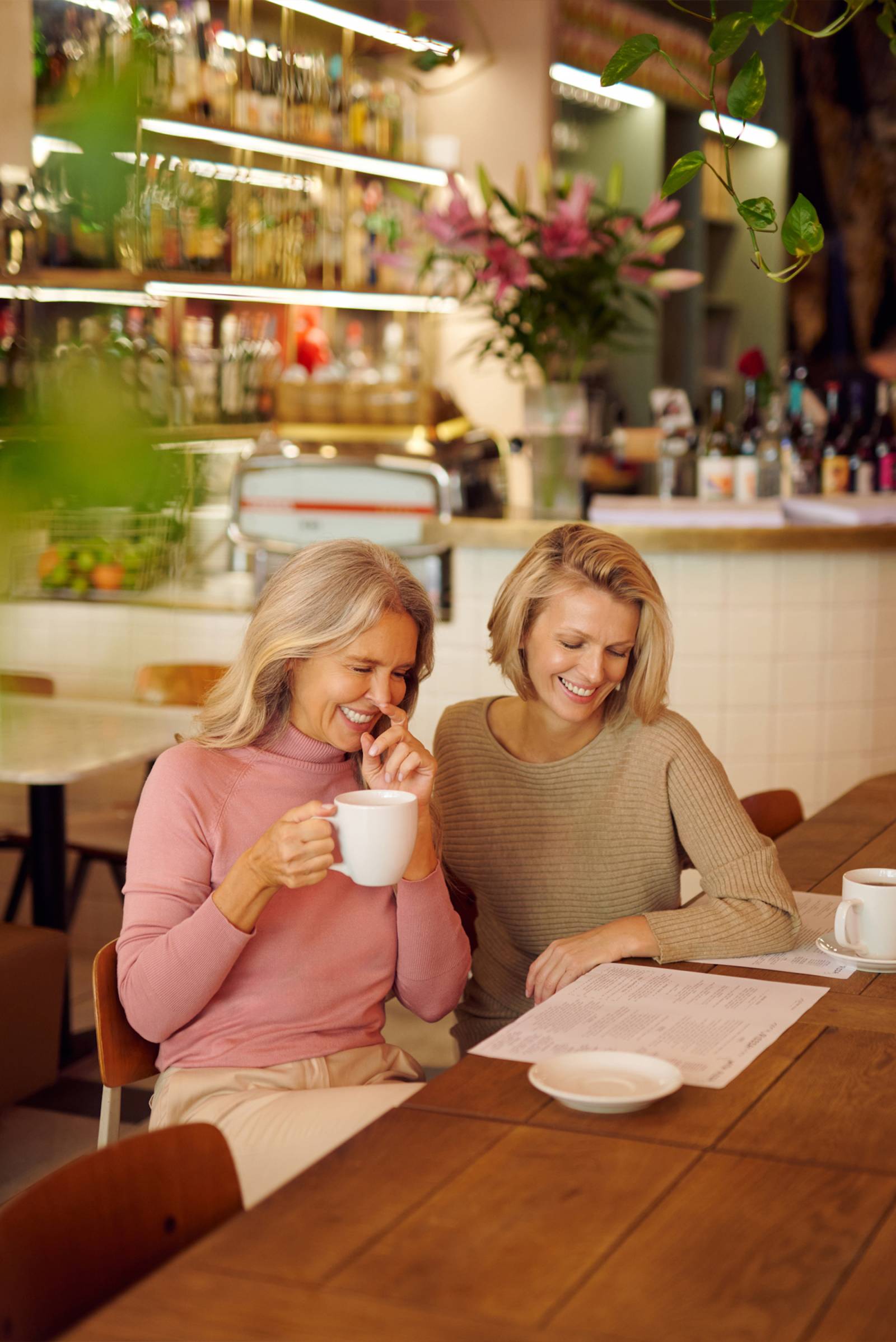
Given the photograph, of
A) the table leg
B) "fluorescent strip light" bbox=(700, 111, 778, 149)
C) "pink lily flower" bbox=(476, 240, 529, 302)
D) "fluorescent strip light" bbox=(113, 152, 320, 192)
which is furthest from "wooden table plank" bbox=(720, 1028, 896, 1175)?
"fluorescent strip light" bbox=(700, 111, 778, 149)

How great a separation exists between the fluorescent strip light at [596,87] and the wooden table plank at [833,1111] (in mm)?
5487

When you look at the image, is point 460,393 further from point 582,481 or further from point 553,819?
point 553,819

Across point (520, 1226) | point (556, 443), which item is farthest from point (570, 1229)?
point (556, 443)

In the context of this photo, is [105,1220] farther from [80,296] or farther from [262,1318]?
[80,296]

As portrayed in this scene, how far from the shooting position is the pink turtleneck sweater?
1.56m

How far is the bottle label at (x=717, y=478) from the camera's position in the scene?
413 cm

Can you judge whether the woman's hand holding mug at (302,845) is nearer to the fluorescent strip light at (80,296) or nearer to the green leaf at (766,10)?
the green leaf at (766,10)

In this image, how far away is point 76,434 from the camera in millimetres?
360

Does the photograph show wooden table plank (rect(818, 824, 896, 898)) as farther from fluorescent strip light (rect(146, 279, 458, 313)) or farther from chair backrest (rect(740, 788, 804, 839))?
fluorescent strip light (rect(146, 279, 458, 313))

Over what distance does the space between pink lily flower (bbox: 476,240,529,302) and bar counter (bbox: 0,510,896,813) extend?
61 centimetres

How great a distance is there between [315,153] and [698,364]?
244 centimetres

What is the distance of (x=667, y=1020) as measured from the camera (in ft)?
4.61

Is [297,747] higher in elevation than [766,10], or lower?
lower

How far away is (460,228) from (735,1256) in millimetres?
3224
